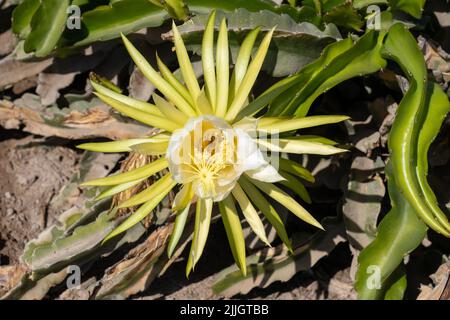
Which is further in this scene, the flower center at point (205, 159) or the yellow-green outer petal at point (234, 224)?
the yellow-green outer petal at point (234, 224)

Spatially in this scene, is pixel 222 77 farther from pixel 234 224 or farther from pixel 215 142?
pixel 234 224

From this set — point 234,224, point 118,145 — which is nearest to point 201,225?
point 234,224

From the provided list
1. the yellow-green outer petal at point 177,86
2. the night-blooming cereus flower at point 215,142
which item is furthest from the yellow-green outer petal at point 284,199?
the yellow-green outer petal at point 177,86

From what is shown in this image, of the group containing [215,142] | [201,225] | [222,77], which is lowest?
[201,225]

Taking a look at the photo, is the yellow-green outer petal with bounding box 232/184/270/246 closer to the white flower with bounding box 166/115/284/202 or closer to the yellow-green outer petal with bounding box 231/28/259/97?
the white flower with bounding box 166/115/284/202

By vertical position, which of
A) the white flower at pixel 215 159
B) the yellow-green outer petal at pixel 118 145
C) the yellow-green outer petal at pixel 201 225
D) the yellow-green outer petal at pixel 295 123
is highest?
the yellow-green outer petal at pixel 118 145

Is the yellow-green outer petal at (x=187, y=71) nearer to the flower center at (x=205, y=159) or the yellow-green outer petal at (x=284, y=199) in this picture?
the flower center at (x=205, y=159)

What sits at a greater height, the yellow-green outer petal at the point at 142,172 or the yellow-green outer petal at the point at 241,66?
the yellow-green outer petal at the point at 241,66

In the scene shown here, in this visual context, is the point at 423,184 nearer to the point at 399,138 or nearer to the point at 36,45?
the point at 399,138

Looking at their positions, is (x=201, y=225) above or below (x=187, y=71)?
below
